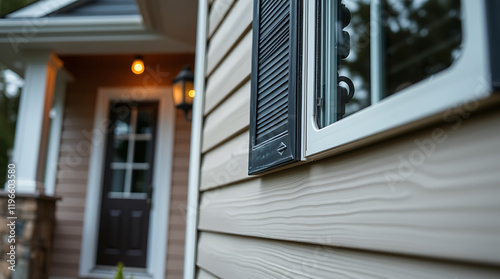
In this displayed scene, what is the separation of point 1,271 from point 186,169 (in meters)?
1.85

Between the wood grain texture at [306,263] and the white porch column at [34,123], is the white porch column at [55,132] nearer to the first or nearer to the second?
the white porch column at [34,123]

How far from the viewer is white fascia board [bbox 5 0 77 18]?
13.4 ft

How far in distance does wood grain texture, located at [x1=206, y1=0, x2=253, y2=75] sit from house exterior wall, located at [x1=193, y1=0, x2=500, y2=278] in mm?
12

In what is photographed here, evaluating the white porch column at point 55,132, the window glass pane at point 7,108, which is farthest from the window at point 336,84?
the window glass pane at point 7,108

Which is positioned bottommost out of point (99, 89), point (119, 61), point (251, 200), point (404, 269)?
point (404, 269)

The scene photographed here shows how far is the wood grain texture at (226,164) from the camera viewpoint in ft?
4.79

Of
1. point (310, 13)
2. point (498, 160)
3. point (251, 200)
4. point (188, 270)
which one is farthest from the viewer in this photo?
point (188, 270)

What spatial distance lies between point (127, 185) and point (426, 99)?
4.49m

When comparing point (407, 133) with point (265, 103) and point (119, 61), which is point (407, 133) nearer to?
point (265, 103)

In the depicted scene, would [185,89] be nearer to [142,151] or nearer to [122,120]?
[142,151]

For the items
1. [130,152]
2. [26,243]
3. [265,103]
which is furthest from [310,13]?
[130,152]

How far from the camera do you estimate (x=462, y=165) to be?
1.80 ft

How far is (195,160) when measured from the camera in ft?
6.61

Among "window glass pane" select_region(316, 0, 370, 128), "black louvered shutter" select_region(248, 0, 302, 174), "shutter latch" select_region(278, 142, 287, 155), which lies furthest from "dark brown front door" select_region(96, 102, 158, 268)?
"window glass pane" select_region(316, 0, 370, 128)
